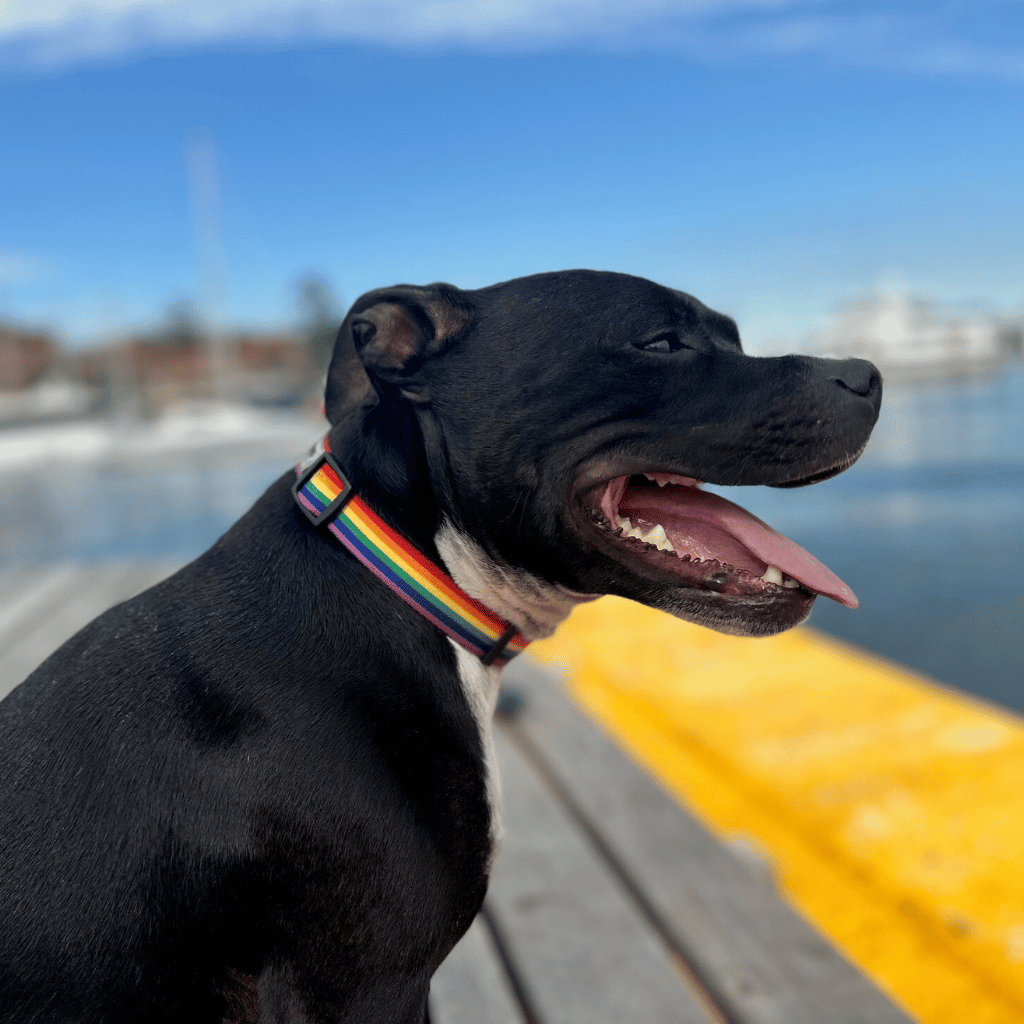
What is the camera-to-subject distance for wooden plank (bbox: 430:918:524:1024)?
1.86 m

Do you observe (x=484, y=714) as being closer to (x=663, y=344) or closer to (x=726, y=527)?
(x=726, y=527)

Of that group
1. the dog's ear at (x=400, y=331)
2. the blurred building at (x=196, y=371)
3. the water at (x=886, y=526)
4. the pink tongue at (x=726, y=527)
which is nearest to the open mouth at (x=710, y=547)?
the pink tongue at (x=726, y=527)

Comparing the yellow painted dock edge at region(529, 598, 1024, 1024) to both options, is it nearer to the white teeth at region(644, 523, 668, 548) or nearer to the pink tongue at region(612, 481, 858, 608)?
the pink tongue at region(612, 481, 858, 608)

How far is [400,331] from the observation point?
155 centimetres

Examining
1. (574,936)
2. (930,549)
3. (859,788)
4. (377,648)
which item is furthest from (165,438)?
(377,648)

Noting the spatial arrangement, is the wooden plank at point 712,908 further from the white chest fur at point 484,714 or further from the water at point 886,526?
the water at point 886,526

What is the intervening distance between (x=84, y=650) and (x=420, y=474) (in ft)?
1.87

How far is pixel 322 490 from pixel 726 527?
2.18ft

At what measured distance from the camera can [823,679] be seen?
393 cm

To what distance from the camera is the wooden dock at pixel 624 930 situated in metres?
1.89

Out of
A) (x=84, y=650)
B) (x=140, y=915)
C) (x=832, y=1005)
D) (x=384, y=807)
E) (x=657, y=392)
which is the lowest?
(x=832, y=1005)

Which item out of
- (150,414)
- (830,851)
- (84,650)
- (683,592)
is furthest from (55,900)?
(150,414)

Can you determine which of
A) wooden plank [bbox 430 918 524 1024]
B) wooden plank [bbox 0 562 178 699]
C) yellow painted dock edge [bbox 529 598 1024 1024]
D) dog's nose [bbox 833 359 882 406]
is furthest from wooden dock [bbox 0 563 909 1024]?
wooden plank [bbox 0 562 178 699]

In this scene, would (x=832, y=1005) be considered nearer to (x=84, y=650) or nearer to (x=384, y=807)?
(x=384, y=807)
